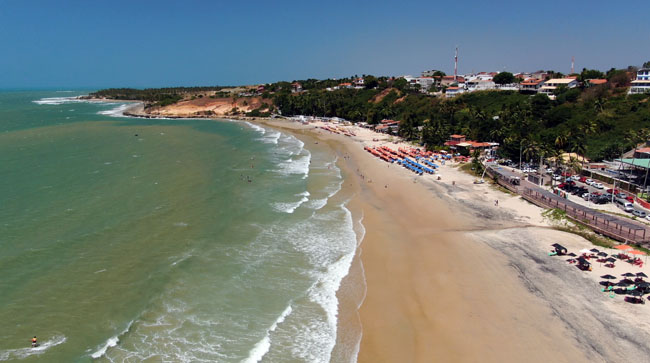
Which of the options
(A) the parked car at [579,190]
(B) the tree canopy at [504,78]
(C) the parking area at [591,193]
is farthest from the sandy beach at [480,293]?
(B) the tree canopy at [504,78]

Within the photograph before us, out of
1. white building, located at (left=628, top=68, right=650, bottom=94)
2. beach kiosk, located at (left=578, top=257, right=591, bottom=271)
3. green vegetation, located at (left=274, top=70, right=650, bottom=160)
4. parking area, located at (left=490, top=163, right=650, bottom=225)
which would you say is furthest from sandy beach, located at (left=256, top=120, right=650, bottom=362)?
white building, located at (left=628, top=68, right=650, bottom=94)

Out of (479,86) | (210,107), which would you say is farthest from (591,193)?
(210,107)

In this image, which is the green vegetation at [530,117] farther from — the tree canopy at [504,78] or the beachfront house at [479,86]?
the beachfront house at [479,86]

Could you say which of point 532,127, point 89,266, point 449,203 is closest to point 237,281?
point 89,266

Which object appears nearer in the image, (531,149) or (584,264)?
(584,264)

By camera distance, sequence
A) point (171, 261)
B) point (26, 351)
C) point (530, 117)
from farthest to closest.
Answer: point (530, 117) < point (171, 261) < point (26, 351)

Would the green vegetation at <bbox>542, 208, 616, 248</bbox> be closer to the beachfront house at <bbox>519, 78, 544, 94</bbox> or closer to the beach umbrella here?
the beach umbrella

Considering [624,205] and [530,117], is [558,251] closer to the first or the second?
[624,205]
